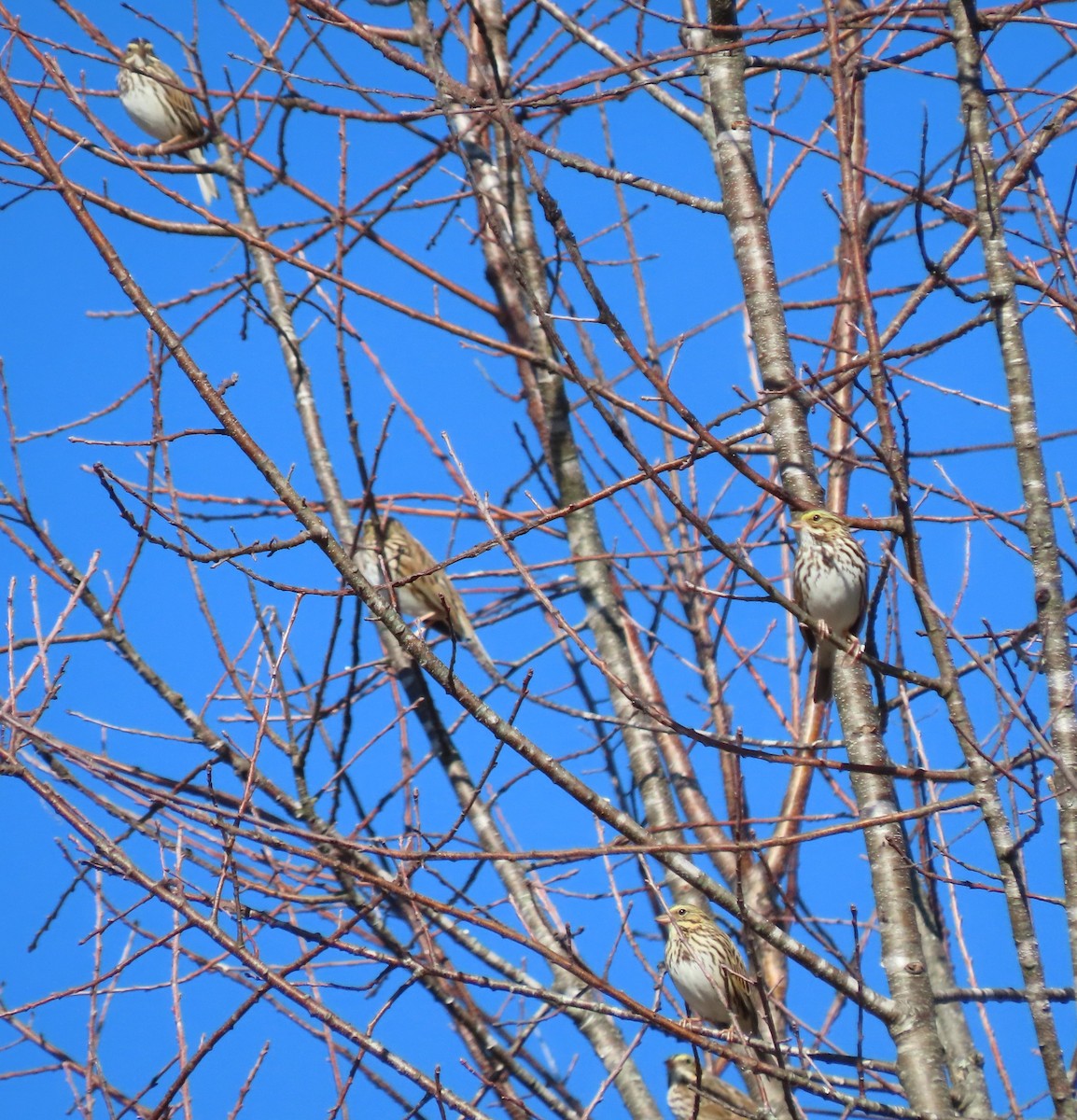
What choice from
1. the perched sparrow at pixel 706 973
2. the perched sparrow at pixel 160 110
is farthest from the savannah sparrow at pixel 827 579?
the perched sparrow at pixel 160 110

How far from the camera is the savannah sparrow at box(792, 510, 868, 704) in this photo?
4.48m

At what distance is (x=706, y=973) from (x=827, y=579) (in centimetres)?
187

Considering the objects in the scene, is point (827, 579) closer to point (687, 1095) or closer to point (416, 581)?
point (416, 581)

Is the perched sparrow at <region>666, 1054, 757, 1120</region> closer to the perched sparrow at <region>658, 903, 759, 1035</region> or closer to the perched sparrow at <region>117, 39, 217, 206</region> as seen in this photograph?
the perched sparrow at <region>658, 903, 759, 1035</region>

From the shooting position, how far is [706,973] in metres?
5.51

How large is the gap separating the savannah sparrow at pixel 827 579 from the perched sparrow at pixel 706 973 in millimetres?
1553

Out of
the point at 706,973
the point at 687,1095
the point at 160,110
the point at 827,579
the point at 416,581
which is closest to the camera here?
the point at 827,579

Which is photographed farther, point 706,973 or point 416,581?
point 416,581

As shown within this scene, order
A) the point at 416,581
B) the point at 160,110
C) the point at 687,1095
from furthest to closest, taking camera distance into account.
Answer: the point at 160,110, the point at 416,581, the point at 687,1095

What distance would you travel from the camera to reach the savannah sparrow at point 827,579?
448 centimetres

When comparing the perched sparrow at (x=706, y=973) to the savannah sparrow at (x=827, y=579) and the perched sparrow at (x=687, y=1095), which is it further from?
the savannah sparrow at (x=827, y=579)

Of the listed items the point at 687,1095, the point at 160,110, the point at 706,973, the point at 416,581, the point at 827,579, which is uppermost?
the point at 160,110

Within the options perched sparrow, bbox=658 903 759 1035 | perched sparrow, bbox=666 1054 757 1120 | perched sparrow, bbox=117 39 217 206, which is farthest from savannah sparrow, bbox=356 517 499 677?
perched sparrow, bbox=117 39 217 206

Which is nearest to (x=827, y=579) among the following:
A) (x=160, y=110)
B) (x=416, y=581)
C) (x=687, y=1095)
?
(x=416, y=581)
